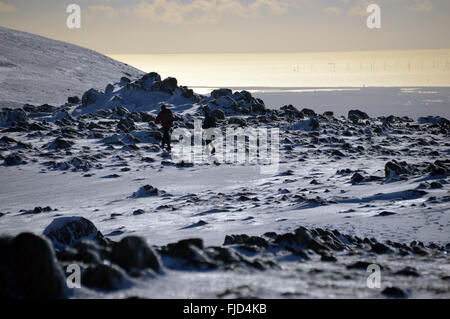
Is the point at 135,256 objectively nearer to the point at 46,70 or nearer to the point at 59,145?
the point at 59,145

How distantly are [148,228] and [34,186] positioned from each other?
5.19 metres

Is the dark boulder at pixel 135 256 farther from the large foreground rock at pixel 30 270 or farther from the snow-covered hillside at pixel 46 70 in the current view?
the snow-covered hillside at pixel 46 70

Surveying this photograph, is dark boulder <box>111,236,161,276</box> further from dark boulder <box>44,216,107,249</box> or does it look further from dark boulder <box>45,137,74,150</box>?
dark boulder <box>45,137,74,150</box>

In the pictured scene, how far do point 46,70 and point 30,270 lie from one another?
41.0 m

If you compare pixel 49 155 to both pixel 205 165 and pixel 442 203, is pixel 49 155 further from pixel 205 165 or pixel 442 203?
pixel 442 203

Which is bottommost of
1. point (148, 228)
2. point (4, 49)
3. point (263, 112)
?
point (148, 228)

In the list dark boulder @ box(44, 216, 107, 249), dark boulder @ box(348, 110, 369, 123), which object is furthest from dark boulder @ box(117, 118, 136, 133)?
dark boulder @ box(44, 216, 107, 249)

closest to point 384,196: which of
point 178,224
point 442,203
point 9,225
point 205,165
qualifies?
point 442,203

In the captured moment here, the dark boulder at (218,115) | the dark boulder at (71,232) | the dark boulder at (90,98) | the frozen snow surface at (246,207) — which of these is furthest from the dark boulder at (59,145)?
the dark boulder at (90,98)

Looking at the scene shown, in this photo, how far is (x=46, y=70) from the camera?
41.2 meters

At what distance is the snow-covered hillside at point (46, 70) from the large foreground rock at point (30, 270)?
2853cm

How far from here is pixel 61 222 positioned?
7.02 meters

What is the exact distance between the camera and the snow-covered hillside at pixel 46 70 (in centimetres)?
3388

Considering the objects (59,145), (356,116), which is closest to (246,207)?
(59,145)
